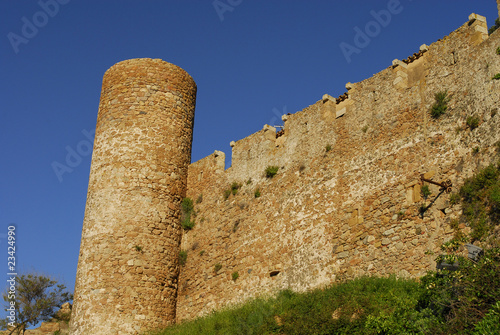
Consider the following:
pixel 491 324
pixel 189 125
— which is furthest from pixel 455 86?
pixel 189 125

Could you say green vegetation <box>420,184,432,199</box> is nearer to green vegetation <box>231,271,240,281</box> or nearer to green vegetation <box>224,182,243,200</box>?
green vegetation <box>231,271,240,281</box>

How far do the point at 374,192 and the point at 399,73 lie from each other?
2.93 metres

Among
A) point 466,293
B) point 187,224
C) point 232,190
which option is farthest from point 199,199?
point 466,293

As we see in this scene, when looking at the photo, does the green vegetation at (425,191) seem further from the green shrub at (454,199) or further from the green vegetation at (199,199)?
the green vegetation at (199,199)

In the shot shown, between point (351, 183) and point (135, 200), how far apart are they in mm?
6501

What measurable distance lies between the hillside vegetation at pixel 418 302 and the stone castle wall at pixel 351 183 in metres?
0.50

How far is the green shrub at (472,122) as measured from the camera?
13.8 meters

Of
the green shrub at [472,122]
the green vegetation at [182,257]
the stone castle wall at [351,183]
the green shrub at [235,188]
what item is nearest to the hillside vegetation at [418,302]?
the stone castle wall at [351,183]

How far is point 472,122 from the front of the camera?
45.6 feet

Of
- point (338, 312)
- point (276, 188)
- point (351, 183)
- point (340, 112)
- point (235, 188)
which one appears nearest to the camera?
point (338, 312)

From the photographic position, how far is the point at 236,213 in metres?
19.4

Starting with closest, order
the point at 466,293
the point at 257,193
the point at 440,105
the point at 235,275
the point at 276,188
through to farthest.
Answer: the point at 466,293 < the point at 440,105 < the point at 235,275 < the point at 276,188 < the point at 257,193

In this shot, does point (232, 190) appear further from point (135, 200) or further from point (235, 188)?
point (135, 200)

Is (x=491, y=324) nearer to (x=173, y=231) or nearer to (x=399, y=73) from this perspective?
(x=399, y=73)
